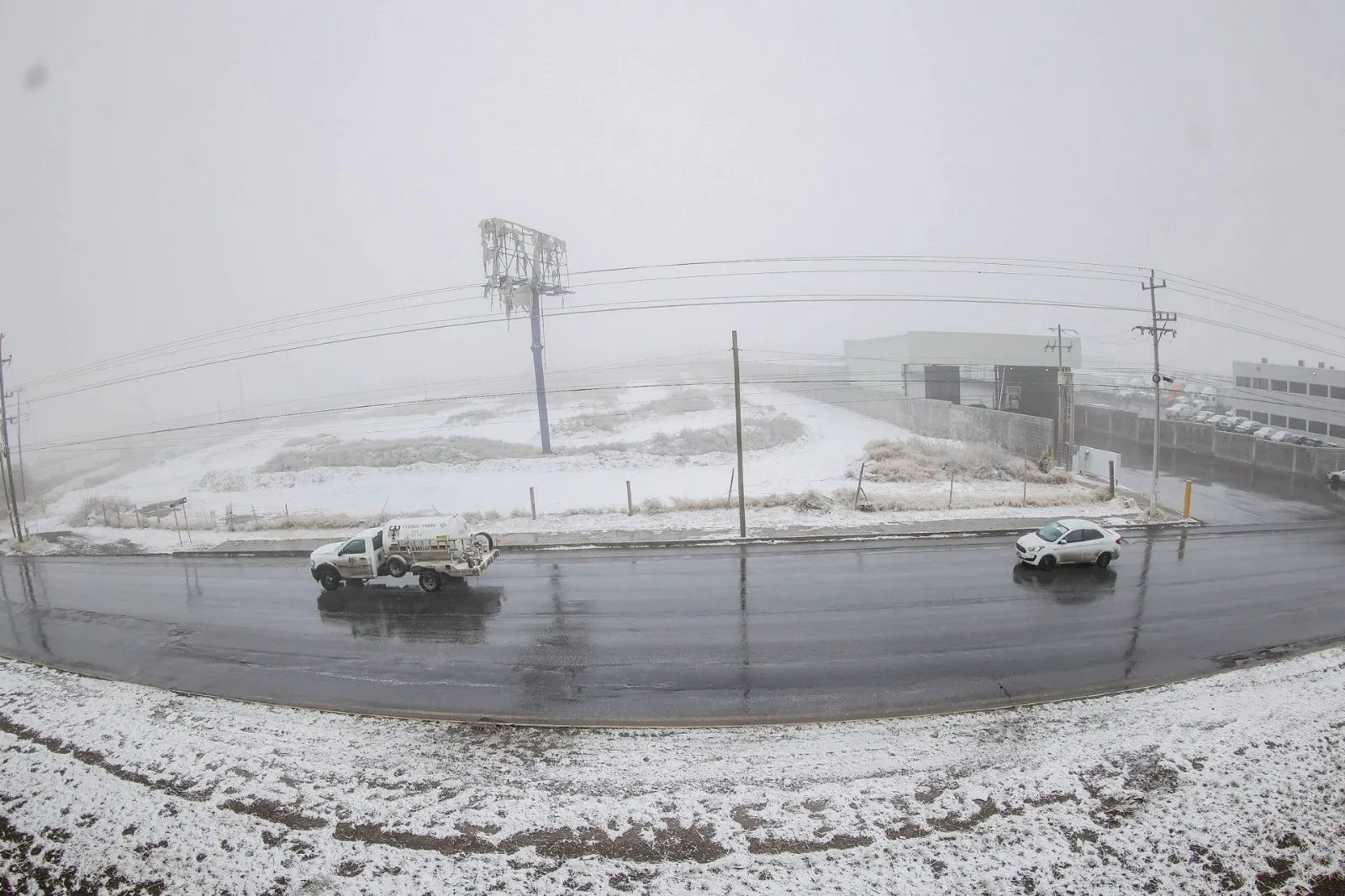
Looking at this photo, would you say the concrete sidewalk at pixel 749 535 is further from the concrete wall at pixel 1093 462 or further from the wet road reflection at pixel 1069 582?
the concrete wall at pixel 1093 462

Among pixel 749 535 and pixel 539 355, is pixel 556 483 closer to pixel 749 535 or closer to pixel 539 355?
pixel 539 355

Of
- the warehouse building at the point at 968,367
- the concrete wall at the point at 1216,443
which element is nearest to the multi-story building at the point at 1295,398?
the concrete wall at the point at 1216,443

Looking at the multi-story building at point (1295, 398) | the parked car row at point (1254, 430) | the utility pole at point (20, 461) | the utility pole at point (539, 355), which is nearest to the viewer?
the utility pole at point (20, 461)

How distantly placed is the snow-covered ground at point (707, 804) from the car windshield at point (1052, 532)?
6.85m

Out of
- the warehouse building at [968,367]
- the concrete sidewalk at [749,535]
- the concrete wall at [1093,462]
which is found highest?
the warehouse building at [968,367]

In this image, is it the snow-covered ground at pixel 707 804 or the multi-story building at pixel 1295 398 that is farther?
the multi-story building at pixel 1295 398

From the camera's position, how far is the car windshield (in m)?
17.7

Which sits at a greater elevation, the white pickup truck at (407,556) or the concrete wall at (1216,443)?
the white pickup truck at (407,556)

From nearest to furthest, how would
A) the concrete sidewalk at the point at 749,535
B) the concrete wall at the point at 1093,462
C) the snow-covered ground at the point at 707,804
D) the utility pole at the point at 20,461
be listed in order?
the snow-covered ground at the point at 707,804 → the concrete sidewalk at the point at 749,535 → the concrete wall at the point at 1093,462 → the utility pole at the point at 20,461

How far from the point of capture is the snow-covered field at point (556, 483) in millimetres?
25781

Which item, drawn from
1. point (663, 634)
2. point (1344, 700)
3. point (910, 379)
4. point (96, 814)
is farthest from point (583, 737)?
point (910, 379)

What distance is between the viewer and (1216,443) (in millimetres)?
39312

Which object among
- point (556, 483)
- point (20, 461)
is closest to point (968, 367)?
point (556, 483)

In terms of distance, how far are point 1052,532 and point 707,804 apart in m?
14.4
